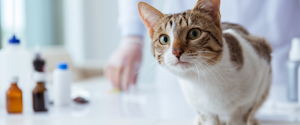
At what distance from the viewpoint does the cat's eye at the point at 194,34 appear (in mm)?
551

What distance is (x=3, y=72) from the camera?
3.42ft

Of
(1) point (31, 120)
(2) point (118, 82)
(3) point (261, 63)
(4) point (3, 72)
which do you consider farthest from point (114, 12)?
(3) point (261, 63)

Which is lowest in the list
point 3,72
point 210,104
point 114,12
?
point 210,104

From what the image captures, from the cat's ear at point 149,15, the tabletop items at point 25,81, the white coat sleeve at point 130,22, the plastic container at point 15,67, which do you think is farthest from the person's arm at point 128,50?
the cat's ear at point 149,15

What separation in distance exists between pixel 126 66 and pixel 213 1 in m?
0.73

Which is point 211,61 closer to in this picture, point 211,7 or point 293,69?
point 211,7

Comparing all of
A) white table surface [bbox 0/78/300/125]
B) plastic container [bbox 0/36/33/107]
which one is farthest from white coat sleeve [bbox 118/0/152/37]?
plastic container [bbox 0/36/33/107]

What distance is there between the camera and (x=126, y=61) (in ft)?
4.00

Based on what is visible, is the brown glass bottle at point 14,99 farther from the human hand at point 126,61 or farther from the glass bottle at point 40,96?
the human hand at point 126,61

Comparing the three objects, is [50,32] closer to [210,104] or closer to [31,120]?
[31,120]

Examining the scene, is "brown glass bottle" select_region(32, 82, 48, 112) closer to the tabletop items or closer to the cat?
the tabletop items

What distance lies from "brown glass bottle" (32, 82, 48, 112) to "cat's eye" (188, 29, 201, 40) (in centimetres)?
58

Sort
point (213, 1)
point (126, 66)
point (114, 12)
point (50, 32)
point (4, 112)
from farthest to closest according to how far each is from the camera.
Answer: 1. point (50, 32)
2. point (114, 12)
3. point (126, 66)
4. point (4, 112)
5. point (213, 1)

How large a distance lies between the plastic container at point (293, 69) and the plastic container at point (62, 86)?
0.76 m
